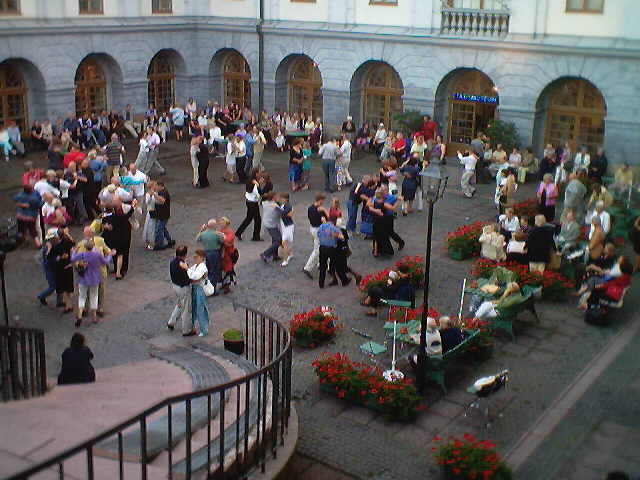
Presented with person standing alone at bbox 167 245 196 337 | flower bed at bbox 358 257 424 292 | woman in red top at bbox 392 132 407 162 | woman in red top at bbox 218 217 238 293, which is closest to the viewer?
person standing alone at bbox 167 245 196 337

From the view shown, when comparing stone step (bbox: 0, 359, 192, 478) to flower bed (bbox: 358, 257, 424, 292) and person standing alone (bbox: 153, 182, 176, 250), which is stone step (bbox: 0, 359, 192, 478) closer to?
flower bed (bbox: 358, 257, 424, 292)

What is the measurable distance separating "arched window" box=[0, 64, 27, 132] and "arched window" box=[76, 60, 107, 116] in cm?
224

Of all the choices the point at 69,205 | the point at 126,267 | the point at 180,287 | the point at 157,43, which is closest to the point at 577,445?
the point at 180,287

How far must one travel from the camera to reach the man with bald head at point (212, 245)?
53.5 feet

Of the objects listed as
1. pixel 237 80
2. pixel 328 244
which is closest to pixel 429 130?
pixel 237 80

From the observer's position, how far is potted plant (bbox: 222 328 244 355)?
1330cm

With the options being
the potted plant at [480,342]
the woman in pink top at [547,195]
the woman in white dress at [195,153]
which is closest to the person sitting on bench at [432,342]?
the potted plant at [480,342]

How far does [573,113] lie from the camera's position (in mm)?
28219

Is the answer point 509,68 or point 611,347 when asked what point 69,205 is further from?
point 509,68

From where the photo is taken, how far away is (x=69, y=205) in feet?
69.2

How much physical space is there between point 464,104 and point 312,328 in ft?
59.2

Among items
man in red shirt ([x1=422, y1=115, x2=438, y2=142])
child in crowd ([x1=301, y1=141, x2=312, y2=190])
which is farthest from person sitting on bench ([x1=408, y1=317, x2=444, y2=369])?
man in red shirt ([x1=422, y1=115, x2=438, y2=142])

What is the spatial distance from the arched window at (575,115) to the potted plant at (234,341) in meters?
18.1

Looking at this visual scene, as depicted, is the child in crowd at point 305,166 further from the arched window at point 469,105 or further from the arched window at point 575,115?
the arched window at point 575,115
